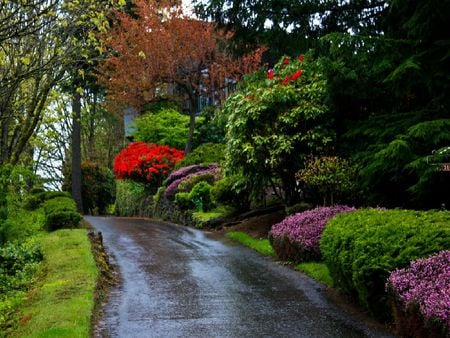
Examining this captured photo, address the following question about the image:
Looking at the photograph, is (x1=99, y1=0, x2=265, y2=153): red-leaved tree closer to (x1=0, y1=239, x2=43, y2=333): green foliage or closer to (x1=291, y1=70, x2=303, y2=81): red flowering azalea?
(x1=291, y1=70, x2=303, y2=81): red flowering azalea

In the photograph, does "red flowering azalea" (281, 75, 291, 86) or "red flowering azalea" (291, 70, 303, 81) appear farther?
"red flowering azalea" (281, 75, 291, 86)

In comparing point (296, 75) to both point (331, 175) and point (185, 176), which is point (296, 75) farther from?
point (185, 176)

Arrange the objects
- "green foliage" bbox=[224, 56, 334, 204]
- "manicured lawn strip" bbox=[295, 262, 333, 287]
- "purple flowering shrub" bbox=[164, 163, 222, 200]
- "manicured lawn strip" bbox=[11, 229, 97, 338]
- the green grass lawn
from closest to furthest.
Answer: "manicured lawn strip" bbox=[11, 229, 97, 338], "manicured lawn strip" bbox=[295, 262, 333, 287], the green grass lawn, "green foliage" bbox=[224, 56, 334, 204], "purple flowering shrub" bbox=[164, 163, 222, 200]

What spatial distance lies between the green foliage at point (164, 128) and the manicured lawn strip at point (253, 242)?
13.8 meters

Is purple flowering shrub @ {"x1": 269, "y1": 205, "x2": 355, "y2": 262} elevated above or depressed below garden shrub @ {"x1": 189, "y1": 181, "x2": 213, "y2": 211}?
below

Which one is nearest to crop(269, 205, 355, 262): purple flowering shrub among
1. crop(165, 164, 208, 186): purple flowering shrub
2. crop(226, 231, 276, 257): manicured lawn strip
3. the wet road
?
the wet road

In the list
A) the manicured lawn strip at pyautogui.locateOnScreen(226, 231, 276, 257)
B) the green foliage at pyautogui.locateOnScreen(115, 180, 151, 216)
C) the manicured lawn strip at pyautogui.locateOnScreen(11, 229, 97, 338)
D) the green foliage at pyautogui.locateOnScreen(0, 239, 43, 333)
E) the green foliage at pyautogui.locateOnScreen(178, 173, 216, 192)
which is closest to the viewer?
the manicured lawn strip at pyautogui.locateOnScreen(11, 229, 97, 338)

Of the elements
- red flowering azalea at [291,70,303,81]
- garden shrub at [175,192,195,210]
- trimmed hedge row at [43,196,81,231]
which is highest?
red flowering azalea at [291,70,303,81]

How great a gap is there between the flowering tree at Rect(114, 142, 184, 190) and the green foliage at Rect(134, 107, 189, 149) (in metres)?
2.00

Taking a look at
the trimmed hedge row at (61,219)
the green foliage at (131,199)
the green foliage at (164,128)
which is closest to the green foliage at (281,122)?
the trimmed hedge row at (61,219)

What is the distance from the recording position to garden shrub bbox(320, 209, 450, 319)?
7.04m

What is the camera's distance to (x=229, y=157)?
615 inches

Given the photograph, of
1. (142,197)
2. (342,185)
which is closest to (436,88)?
(342,185)

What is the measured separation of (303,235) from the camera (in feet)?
37.6
